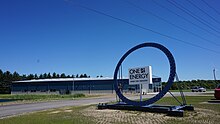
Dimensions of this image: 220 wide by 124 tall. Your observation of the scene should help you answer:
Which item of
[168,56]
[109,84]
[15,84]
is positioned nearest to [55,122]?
[168,56]

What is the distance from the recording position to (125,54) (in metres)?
19.6

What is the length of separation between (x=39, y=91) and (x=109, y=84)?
2916cm

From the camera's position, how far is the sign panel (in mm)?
17672

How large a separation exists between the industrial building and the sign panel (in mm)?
49009

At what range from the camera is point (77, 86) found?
80.4m

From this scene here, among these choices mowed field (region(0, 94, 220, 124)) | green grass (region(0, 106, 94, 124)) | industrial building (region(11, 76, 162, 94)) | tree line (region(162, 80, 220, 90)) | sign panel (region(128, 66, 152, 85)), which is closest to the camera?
mowed field (region(0, 94, 220, 124))

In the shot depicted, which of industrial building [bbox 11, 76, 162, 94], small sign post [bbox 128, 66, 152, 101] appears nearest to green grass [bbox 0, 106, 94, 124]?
small sign post [bbox 128, 66, 152, 101]

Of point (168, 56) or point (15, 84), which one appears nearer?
point (168, 56)

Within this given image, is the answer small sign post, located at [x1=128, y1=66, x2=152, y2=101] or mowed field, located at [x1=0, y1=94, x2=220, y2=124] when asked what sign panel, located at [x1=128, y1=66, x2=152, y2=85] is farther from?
mowed field, located at [x1=0, y1=94, x2=220, y2=124]

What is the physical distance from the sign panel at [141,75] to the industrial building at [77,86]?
49.0 metres

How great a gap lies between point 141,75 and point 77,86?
64.0 meters

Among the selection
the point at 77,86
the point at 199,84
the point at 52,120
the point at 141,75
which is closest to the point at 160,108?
the point at 141,75

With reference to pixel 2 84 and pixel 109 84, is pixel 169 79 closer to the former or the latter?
pixel 109 84

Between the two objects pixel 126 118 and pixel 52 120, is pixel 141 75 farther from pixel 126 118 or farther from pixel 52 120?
pixel 52 120
